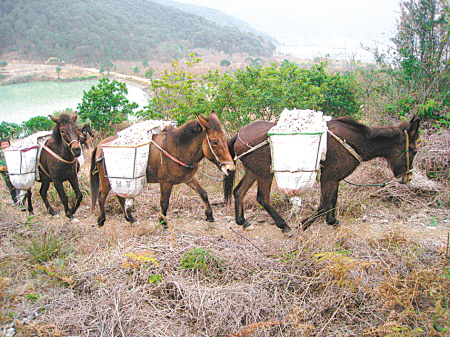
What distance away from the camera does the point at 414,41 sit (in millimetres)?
7770

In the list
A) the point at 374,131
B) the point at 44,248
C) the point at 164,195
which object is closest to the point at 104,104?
the point at 164,195

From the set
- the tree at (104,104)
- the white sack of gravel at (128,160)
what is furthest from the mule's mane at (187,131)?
the tree at (104,104)

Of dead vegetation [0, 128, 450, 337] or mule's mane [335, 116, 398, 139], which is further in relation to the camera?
mule's mane [335, 116, 398, 139]

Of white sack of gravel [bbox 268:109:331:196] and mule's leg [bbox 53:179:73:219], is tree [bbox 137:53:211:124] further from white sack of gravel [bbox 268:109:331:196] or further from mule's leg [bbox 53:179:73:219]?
white sack of gravel [bbox 268:109:331:196]

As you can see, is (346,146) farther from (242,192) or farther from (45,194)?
(45,194)

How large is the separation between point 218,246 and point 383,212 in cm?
349

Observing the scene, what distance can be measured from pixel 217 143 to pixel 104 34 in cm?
6035

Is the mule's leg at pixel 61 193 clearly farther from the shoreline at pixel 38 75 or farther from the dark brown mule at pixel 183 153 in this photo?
the shoreline at pixel 38 75

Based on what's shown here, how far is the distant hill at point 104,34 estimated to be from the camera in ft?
121

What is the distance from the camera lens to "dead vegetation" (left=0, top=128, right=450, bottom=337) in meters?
2.61

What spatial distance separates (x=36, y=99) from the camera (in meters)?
20.5

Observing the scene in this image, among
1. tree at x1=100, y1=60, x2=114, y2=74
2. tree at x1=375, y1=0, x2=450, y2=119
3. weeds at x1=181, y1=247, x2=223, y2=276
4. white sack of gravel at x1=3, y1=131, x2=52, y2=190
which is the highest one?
tree at x1=100, y1=60, x2=114, y2=74

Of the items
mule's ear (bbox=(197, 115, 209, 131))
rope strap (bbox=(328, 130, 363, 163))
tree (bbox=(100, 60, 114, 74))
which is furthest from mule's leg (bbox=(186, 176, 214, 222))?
tree (bbox=(100, 60, 114, 74))

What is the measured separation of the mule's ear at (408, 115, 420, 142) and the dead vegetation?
147 cm
